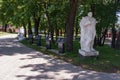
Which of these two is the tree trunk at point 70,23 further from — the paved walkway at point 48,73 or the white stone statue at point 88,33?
the paved walkway at point 48,73

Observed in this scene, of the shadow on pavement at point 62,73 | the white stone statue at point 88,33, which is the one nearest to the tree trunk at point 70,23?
the white stone statue at point 88,33

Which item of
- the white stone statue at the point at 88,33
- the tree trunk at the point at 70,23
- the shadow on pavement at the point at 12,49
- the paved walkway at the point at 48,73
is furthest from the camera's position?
the shadow on pavement at the point at 12,49

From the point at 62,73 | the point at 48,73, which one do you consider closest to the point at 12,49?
the point at 48,73

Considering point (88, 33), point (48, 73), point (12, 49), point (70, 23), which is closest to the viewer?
point (48, 73)

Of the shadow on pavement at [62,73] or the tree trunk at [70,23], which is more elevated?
the tree trunk at [70,23]

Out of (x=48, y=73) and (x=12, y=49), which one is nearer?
(x=48, y=73)

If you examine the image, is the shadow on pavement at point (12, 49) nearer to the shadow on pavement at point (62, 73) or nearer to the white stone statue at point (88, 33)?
the white stone statue at point (88, 33)

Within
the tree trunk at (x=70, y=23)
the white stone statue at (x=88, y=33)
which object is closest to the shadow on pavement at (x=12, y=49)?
the tree trunk at (x=70, y=23)

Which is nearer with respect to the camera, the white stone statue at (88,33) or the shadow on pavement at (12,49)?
the white stone statue at (88,33)

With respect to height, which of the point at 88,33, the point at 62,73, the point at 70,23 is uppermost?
the point at 70,23

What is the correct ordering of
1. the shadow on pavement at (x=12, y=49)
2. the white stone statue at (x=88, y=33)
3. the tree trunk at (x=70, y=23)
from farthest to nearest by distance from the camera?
the shadow on pavement at (x=12, y=49)
the tree trunk at (x=70, y=23)
the white stone statue at (x=88, y=33)

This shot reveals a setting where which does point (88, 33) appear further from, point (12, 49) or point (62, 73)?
point (12, 49)

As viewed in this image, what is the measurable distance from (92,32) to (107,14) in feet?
40.1

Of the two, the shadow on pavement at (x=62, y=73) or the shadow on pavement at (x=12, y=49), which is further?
the shadow on pavement at (x=12, y=49)
